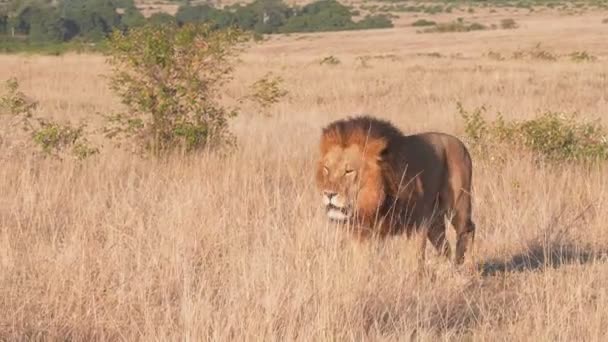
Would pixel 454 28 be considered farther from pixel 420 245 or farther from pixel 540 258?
pixel 420 245

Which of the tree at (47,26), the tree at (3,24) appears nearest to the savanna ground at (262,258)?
the tree at (47,26)

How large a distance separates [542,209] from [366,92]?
45.9ft

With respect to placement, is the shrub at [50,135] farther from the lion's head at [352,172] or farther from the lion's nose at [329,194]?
the lion's nose at [329,194]

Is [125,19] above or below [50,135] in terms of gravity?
below

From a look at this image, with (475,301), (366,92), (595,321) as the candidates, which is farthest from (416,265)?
(366,92)

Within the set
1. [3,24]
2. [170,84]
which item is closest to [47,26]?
[3,24]

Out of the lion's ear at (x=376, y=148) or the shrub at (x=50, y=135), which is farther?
the shrub at (x=50, y=135)

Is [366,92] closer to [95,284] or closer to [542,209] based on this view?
[542,209]

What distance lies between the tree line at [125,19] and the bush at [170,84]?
45121mm

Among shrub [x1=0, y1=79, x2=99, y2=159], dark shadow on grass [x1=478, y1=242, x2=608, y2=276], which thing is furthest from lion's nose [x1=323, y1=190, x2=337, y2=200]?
shrub [x1=0, y1=79, x2=99, y2=159]

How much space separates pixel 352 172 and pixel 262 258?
654mm

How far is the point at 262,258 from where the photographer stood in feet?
17.6

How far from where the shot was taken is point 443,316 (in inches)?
206

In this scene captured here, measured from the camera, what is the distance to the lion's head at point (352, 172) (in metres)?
5.39
